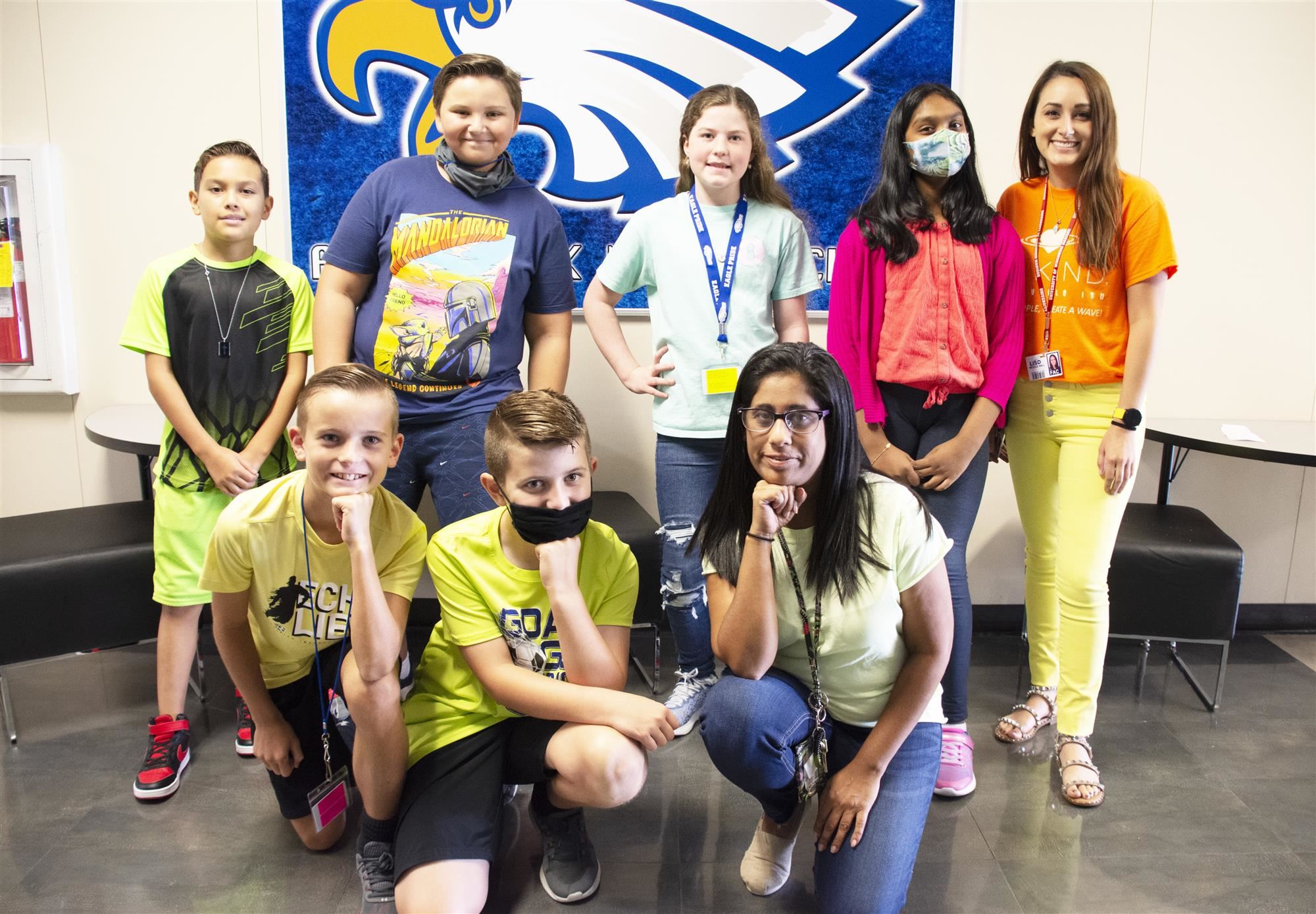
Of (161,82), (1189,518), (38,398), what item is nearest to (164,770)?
(38,398)

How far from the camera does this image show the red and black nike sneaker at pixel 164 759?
2.22 metres

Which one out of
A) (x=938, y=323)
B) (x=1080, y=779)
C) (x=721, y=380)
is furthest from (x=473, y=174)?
(x=1080, y=779)

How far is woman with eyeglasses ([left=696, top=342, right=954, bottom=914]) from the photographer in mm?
1677

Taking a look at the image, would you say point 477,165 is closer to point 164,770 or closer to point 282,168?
point 282,168

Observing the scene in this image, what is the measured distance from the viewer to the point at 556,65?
3004 mm

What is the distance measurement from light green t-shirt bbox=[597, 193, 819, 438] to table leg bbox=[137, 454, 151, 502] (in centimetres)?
169

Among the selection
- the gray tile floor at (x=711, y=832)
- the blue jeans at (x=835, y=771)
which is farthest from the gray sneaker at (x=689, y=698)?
the blue jeans at (x=835, y=771)

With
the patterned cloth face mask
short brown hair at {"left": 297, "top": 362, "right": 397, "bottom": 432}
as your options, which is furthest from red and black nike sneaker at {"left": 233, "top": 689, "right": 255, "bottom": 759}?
the patterned cloth face mask

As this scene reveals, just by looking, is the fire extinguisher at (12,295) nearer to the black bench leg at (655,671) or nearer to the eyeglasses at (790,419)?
the black bench leg at (655,671)

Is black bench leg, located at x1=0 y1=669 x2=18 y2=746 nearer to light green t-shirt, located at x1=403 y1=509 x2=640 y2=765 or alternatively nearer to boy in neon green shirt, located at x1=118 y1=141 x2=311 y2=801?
boy in neon green shirt, located at x1=118 y1=141 x2=311 y2=801

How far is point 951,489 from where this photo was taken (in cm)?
227

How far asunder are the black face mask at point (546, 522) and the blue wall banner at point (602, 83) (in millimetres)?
1538

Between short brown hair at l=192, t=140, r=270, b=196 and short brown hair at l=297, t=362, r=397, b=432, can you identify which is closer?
short brown hair at l=297, t=362, r=397, b=432

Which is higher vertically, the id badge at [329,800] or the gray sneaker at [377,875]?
the id badge at [329,800]
